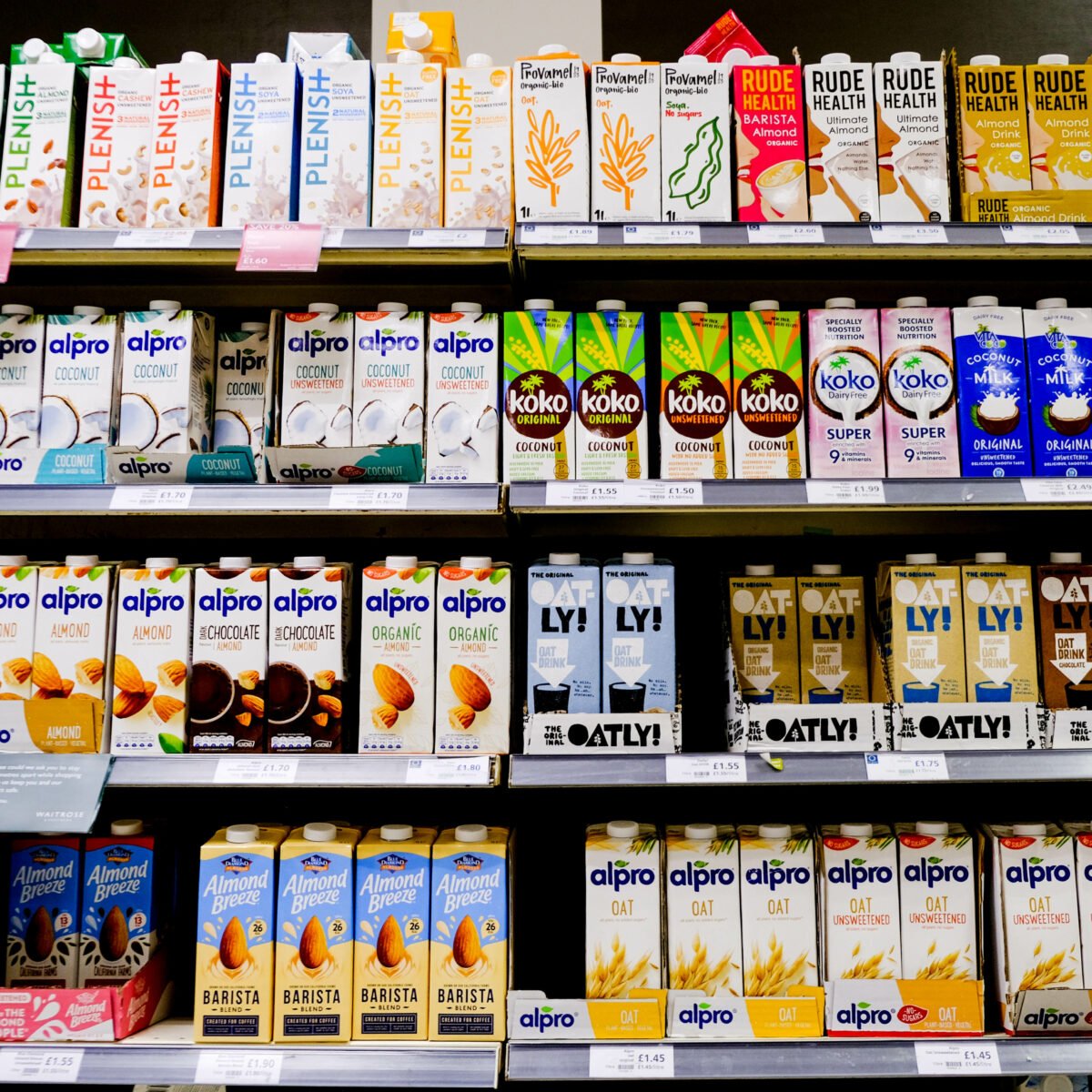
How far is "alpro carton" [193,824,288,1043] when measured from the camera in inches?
69.9

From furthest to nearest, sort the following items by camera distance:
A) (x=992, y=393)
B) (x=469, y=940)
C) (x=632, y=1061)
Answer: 1. (x=992, y=393)
2. (x=469, y=940)
3. (x=632, y=1061)

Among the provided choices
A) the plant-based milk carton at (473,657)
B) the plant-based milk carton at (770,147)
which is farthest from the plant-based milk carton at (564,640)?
the plant-based milk carton at (770,147)

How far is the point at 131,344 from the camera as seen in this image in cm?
198

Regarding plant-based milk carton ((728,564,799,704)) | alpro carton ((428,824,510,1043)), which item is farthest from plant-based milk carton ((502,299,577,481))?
alpro carton ((428,824,510,1043))

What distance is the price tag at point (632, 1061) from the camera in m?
1.67

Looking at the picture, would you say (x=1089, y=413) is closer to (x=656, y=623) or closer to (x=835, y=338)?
(x=835, y=338)

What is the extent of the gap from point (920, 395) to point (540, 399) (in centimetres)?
72

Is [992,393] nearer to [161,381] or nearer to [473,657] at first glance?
[473,657]

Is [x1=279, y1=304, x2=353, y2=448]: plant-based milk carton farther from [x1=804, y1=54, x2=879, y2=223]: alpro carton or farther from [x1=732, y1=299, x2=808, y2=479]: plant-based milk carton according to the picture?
[x1=804, y1=54, x2=879, y2=223]: alpro carton

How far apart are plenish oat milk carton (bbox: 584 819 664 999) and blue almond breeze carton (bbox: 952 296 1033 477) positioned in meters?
0.94

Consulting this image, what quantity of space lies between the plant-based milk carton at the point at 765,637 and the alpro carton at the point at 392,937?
0.69 meters

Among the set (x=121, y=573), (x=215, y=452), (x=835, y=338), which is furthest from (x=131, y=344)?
(x=835, y=338)

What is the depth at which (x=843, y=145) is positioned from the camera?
6.60 feet

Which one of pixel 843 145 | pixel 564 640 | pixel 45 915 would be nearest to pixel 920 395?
pixel 843 145
